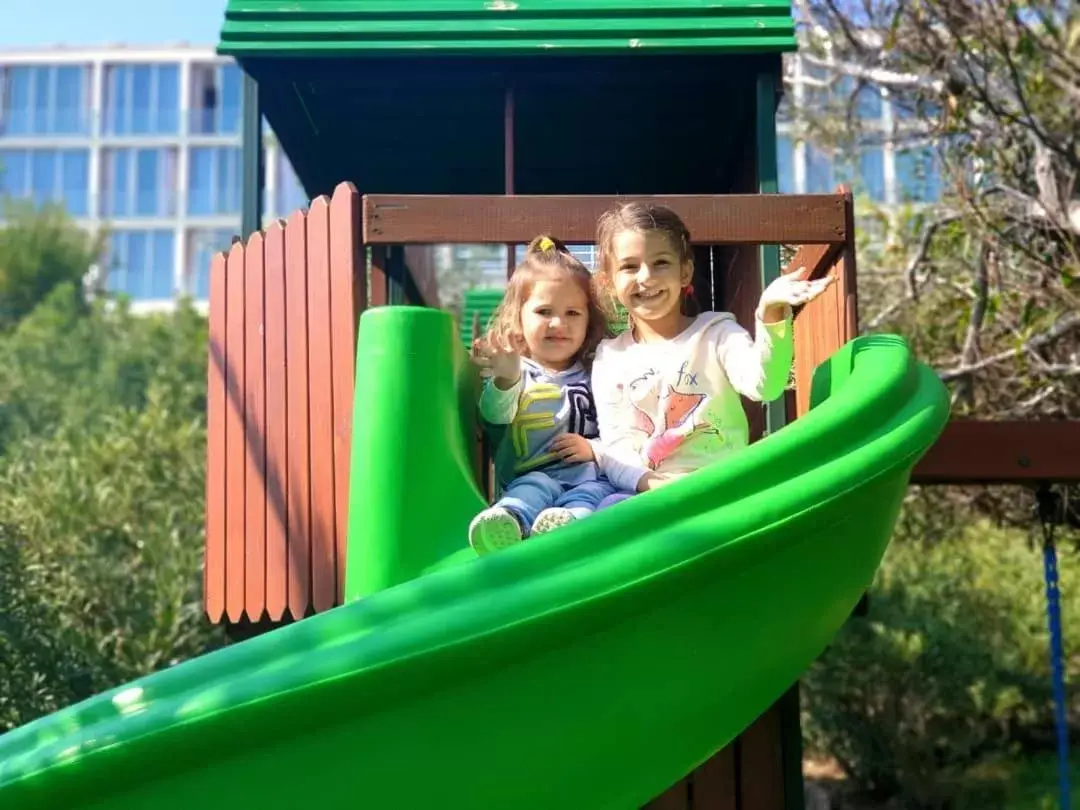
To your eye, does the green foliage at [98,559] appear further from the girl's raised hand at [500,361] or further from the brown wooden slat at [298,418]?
the girl's raised hand at [500,361]

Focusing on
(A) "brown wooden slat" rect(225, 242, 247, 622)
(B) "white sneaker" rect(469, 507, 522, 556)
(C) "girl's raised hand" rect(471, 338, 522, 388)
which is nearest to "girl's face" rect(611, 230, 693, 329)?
(C) "girl's raised hand" rect(471, 338, 522, 388)

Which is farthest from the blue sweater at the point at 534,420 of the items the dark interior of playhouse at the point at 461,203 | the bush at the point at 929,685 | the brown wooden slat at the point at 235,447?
the bush at the point at 929,685

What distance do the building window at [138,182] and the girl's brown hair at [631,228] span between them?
44382 mm

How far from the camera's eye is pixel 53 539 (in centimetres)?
1041

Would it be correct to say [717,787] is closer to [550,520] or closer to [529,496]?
[529,496]

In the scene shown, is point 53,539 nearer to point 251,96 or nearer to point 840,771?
point 251,96

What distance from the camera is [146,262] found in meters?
45.1

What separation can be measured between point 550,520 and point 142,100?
46787mm

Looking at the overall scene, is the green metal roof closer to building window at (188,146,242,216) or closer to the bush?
the bush

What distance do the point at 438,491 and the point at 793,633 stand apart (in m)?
0.91

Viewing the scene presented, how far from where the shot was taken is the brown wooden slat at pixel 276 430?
372 centimetres

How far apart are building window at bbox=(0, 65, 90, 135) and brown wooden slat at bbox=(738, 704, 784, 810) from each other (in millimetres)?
46430

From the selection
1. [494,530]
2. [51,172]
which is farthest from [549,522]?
[51,172]

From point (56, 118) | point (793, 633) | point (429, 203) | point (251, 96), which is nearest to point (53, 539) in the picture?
point (251, 96)
